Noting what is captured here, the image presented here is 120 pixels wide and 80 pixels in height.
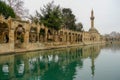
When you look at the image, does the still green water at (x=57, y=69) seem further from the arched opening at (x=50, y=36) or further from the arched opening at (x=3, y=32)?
the arched opening at (x=50, y=36)

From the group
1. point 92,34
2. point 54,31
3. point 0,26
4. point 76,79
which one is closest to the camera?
point 76,79

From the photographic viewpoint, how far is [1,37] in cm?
3444

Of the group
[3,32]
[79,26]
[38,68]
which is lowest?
[38,68]

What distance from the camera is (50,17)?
145ft

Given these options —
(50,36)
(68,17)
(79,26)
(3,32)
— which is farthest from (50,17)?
(79,26)

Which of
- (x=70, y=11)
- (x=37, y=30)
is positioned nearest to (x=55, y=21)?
(x=37, y=30)

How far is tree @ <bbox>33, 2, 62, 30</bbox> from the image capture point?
145 feet

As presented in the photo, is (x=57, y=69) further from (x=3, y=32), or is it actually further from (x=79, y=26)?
(x=79, y=26)

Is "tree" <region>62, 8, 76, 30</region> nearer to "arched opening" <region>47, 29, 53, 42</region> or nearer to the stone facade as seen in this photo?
the stone facade

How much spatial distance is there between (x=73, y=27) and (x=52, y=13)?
29304mm

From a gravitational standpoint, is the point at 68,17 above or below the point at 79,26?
above

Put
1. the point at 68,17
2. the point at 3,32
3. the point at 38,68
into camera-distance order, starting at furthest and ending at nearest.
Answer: the point at 68,17, the point at 3,32, the point at 38,68

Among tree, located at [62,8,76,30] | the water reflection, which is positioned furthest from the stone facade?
tree, located at [62,8,76,30]

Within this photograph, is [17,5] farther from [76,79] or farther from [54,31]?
[76,79]
